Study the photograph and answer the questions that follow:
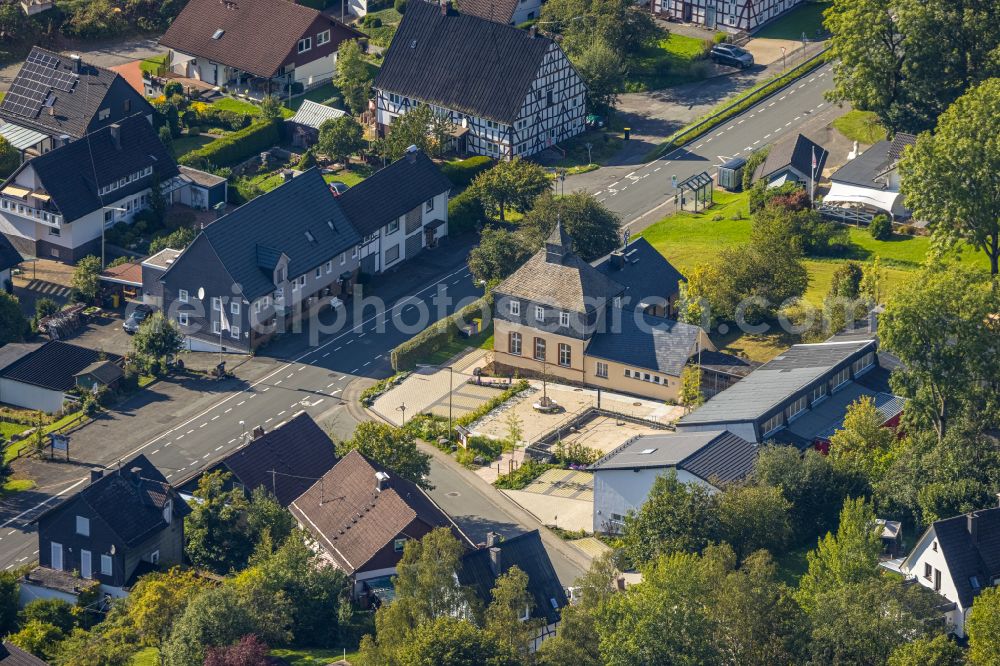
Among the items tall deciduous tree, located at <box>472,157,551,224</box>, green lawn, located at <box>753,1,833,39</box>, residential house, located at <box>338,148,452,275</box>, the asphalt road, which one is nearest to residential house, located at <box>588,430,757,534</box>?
residential house, located at <box>338,148,452,275</box>

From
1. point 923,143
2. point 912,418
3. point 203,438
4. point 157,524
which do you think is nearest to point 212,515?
point 157,524

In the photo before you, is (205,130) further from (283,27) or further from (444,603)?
(444,603)

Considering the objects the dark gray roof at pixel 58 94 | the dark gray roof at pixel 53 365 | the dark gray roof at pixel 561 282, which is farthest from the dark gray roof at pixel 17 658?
the dark gray roof at pixel 58 94

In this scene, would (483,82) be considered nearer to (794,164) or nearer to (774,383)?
(794,164)

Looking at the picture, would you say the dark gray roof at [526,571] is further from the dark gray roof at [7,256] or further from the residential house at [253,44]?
the residential house at [253,44]

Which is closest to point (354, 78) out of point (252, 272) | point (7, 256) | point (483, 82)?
point (483, 82)

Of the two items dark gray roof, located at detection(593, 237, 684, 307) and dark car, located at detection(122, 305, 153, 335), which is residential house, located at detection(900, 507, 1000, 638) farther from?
dark car, located at detection(122, 305, 153, 335)

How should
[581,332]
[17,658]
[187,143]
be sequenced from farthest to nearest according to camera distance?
[187,143], [581,332], [17,658]
